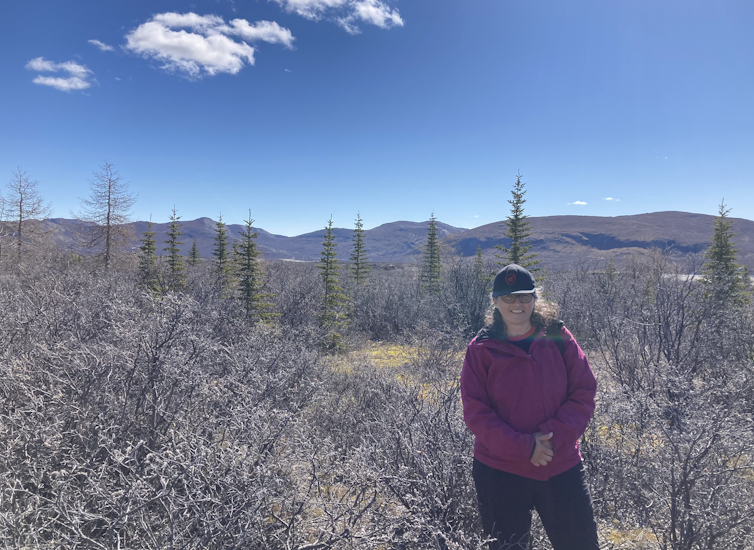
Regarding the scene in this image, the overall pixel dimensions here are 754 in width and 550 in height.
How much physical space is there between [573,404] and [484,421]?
512mm

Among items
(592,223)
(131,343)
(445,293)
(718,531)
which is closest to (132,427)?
(131,343)

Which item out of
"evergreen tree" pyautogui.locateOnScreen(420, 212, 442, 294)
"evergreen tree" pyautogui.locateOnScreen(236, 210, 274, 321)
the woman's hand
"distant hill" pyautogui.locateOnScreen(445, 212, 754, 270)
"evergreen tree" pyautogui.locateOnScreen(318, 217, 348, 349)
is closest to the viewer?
the woman's hand

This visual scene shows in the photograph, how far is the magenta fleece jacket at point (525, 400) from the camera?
2.07 meters

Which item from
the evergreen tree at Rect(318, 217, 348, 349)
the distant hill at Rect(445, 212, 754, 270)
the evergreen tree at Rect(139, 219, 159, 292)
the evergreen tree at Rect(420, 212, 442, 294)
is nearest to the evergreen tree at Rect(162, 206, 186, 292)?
the evergreen tree at Rect(139, 219, 159, 292)

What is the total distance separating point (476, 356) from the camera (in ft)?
7.45

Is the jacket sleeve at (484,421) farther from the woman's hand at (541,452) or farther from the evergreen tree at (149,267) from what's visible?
the evergreen tree at (149,267)

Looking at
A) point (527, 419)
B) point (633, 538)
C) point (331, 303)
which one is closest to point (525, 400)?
point (527, 419)

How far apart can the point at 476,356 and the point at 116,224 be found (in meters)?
26.9

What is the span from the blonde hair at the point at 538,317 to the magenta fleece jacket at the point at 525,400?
0.23 feet

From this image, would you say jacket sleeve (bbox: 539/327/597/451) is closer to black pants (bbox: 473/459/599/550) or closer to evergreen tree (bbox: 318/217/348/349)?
black pants (bbox: 473/459/599/550)

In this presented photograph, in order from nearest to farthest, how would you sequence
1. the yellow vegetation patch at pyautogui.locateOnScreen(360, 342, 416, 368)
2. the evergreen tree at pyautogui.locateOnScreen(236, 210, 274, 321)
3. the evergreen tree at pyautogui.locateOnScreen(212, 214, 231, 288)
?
the yellow vegetation patch at pyautogui.locateOnScreen(360, 342, 416, 368)
the evergreen tree at pyautogui.locateOnScreen(236, 210, 274, 321)
the evergreen tree at pyautogui.locateOnScreen(212, 214, 231, 288)

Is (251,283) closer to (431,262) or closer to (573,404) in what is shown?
(573,404)

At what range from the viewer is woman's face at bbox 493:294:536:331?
7.35ft

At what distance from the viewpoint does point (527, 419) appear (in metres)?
2.14
